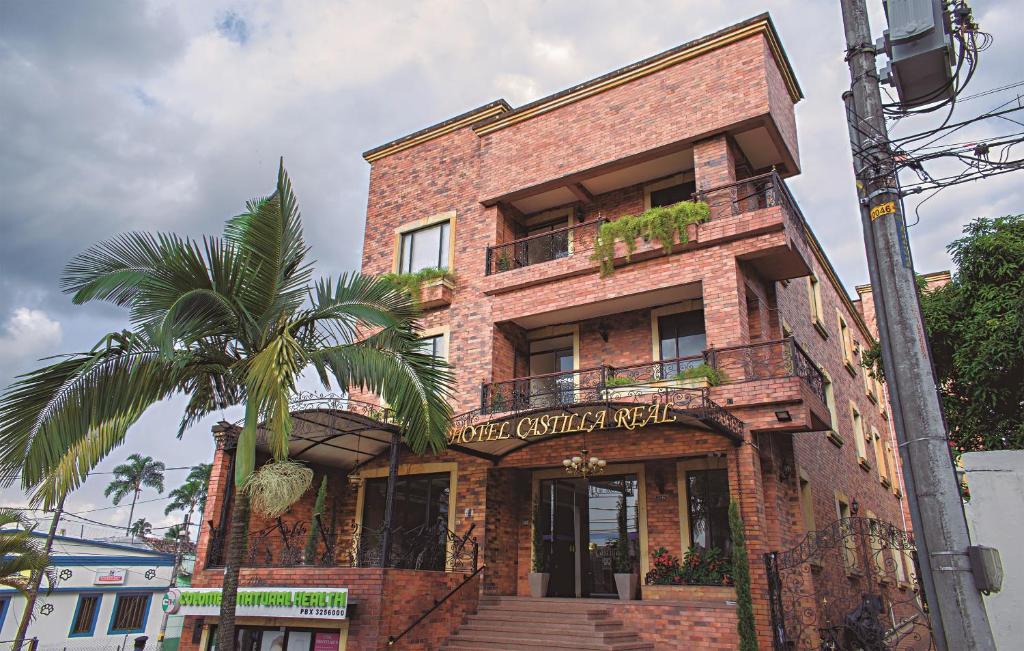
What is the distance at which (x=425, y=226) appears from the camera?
18.2 meters

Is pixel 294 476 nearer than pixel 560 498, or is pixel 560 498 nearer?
pixel 294 476

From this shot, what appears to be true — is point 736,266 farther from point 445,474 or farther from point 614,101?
point 445,474

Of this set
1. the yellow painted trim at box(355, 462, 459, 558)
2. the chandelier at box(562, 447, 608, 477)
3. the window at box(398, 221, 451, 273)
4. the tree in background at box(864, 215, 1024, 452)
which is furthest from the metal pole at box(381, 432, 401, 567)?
the tree in background at box(864, 215, 1024, 452)

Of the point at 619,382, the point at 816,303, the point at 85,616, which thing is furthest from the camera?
the point at 85,616

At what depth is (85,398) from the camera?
27.5 ft

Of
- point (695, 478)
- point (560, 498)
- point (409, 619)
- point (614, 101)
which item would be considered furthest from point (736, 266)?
point (409, 619)

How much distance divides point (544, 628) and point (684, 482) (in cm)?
399

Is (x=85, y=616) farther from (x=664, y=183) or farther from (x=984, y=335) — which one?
(x=984, y=335)

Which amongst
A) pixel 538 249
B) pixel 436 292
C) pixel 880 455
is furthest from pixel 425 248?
pixel 880 455

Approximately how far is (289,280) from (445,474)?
7362mm

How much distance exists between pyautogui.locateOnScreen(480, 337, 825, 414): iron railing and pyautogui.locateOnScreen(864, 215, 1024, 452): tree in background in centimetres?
304

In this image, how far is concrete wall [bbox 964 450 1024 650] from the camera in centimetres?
644

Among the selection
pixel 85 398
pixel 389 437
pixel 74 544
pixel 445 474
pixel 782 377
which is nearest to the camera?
pixel 85 398

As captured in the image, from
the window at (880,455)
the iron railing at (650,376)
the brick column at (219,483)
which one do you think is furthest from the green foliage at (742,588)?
the window at (880,455)
